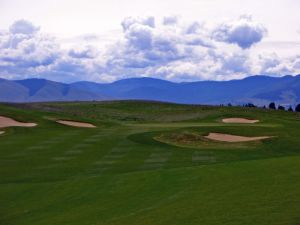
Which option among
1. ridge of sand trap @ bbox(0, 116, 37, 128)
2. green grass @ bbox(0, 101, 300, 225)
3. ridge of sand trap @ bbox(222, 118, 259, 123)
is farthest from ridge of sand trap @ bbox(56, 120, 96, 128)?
ridge of sand trap @ bbox(222, 118, 259, 123)

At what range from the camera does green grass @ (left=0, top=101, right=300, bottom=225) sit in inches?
619

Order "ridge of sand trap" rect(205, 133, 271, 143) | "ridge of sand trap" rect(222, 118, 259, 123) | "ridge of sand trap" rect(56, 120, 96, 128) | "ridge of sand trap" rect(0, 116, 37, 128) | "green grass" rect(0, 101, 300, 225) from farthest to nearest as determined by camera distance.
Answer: "ridge of sand trap" rect(222, 118, 259, 123) → "ridge of sand trap" rect(56, 120, 96, 128) → "ridge of sand trap" rect(0, 116, 37, 128) → "ridge of sand trap" rect(205, 133, 271, 143) → "green grass" rect(0, 101, 300, 225)

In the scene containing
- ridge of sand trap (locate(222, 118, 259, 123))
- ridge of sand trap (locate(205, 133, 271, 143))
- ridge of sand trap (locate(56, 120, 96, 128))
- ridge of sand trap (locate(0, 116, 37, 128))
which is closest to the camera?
ridge of sand trap (locate(205, 133, 271, 143))

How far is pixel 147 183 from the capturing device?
852 inches

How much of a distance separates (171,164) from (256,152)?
9.06m

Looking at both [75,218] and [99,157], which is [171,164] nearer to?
[99,157]

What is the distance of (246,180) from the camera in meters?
19.8

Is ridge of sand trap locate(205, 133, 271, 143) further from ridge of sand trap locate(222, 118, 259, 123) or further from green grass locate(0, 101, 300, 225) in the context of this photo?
ridge of sand trap locate(222, 118, 259, 123)

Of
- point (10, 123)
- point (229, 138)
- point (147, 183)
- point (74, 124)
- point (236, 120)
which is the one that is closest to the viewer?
point (147, 183)

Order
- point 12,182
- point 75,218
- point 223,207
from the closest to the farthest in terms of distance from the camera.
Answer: point 223,207 → point 75,218 → point 12,182

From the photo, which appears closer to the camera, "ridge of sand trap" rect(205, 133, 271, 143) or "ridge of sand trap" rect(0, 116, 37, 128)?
"ridge of sand trap" rect(205, 133, 271, 143)

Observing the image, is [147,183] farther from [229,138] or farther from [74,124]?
[74,124]

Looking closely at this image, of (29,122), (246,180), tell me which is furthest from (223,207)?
(29,122)

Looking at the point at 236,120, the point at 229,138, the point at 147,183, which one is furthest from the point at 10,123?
the point at 147,183
